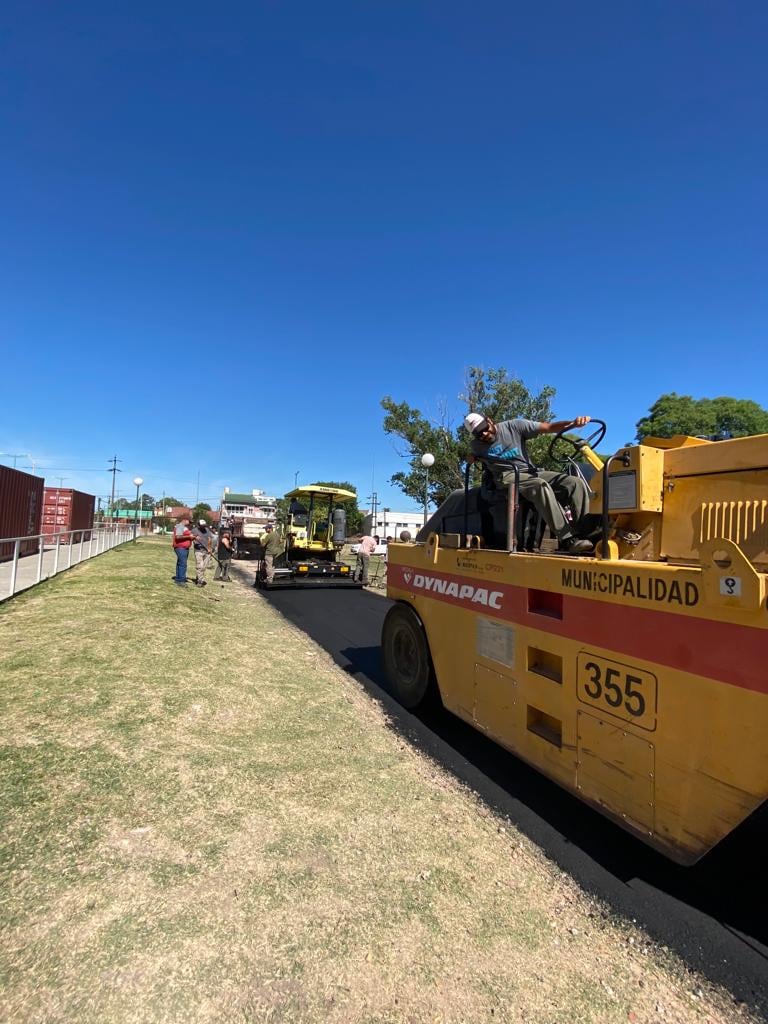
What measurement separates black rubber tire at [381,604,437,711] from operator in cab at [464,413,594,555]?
65.7 inches

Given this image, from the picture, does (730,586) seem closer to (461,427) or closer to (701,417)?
(461,427)

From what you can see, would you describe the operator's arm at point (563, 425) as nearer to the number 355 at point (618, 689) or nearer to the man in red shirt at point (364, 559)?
the number 355 at point (618, 689)

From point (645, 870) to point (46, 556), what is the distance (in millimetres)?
14448

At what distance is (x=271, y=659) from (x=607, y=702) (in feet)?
16.1

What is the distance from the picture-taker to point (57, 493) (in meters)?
23.4

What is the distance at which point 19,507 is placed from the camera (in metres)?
16.8

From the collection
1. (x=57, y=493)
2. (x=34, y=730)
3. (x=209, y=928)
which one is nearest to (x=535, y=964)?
(x=209, y=928)

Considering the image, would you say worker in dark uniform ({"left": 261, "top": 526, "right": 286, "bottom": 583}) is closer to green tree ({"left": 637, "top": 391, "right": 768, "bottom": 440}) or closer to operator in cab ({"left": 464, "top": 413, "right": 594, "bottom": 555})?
operator in cab ({"left": 464, "top": 413, "right": 594, "bottom": 555})

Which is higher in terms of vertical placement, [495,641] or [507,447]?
→ [507,447]

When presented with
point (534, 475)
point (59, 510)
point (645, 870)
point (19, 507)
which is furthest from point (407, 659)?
point (59, 510)

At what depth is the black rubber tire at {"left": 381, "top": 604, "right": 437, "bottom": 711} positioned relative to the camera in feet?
16.1

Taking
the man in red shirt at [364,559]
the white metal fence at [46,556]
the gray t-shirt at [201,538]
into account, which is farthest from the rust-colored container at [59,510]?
the man in red shirt at [364,559]

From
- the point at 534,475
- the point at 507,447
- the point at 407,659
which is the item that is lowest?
the point at 407,659

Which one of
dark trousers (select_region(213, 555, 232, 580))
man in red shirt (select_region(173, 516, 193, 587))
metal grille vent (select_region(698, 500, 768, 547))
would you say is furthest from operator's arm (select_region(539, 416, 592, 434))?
dark trousers (select_region(213, 555, 232, 580))
